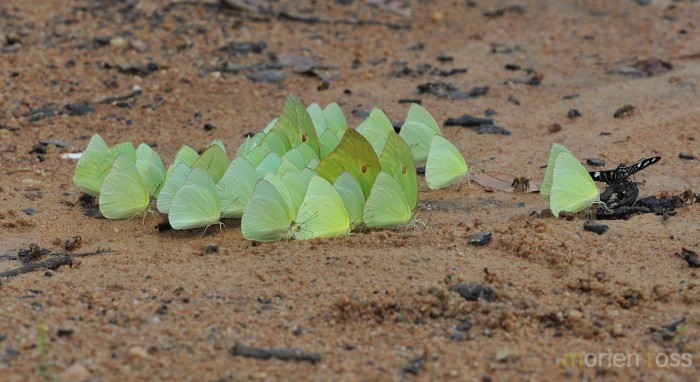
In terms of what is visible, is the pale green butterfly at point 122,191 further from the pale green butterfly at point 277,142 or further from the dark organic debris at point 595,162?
the dark organic debris at point 595,162

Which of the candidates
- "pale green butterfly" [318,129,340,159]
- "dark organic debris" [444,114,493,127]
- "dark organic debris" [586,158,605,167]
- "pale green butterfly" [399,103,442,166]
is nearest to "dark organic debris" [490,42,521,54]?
"dark organic debris" [444,114,493,127]

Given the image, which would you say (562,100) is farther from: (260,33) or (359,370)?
(359,370)

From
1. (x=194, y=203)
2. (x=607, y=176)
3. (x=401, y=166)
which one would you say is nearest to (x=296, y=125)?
(x=401, y=166)

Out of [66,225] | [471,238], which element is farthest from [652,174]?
[66,225]

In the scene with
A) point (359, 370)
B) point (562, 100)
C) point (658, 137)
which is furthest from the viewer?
point (562, 100)

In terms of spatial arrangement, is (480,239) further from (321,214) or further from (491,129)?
(491,129)

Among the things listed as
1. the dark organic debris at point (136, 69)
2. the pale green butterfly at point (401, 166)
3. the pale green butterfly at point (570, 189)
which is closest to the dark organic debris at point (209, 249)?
the pale green butterfly at point (401, 166)

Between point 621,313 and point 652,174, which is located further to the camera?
point 652,174
